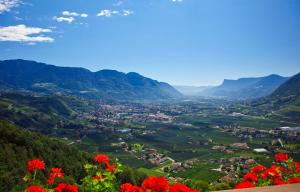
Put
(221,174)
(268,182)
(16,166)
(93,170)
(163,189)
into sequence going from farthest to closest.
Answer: (221,174)
(16,166)
(268,182)
(93,170)
(163,189)

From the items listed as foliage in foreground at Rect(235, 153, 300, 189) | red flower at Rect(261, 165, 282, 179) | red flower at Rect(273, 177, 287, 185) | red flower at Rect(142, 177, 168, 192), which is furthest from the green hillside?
red flower at Rect(142, 177, 168, 192)

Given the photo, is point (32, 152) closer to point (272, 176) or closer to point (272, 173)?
point (272, 176)

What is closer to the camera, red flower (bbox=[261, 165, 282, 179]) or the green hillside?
red flower (bbox=[261, 165, 282, 179])

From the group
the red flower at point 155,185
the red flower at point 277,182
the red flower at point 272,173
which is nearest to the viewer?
the red flower at point 155,185

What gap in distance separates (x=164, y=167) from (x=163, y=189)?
141 metres

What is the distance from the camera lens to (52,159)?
343 ft

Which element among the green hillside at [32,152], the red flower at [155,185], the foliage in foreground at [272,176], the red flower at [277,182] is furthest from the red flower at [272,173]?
the green hillside at [32,152]

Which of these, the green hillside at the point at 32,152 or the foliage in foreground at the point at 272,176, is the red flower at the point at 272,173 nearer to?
the foliage in foreground at the point at 272,176

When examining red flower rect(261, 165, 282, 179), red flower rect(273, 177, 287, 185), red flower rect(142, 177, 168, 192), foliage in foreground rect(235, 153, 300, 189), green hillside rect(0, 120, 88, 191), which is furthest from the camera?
green hillside rect(0, 120, 88, 191)

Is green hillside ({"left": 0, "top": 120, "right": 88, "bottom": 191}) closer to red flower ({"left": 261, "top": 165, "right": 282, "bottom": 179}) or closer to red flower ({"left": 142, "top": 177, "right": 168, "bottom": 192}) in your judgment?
red flower ({"left": 261, "top": 165, "right": 282, "bottom": 179})

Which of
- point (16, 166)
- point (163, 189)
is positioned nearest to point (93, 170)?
point (163, 189)

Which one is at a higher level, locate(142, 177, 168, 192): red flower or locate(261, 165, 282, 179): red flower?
locate(142, 177, 168, 192): red flower

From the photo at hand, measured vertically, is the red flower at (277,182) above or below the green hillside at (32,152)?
above

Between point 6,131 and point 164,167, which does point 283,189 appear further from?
point 164,167
